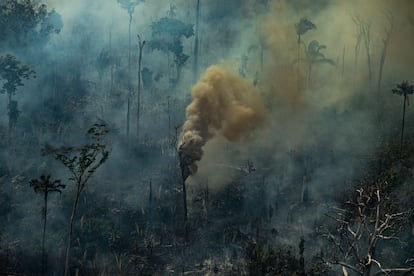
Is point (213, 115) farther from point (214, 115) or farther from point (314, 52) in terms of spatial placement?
point (314, 52)

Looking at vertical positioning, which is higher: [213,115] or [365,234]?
[213,115]

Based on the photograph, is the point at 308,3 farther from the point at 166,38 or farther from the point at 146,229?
the point at 146,229

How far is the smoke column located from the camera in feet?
125

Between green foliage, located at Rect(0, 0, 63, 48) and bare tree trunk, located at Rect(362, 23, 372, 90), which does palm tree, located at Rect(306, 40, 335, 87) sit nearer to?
bare tree trunk, located at Rect(362, 23, 372, 90)

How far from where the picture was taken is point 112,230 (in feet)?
119

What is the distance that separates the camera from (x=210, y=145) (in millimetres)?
48531

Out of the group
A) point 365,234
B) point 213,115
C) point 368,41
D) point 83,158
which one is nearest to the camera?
point 83,158

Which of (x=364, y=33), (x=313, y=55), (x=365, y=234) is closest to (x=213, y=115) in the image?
(x=365, y=234)

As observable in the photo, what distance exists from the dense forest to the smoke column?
173 mm

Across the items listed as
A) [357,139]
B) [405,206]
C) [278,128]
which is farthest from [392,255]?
[278,128]

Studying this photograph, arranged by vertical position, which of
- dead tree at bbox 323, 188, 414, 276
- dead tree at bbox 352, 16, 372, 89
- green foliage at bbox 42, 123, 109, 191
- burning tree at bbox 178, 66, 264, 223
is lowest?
dead tree at bbox 323, 188, 414, 276

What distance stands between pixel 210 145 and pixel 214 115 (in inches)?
291

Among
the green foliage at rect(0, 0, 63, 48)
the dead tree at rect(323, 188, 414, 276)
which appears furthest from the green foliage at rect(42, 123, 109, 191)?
the green foliage at rect(0, 0, 63, 48)

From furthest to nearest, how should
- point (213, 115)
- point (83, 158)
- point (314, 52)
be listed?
point (314, 52)
point (213, 115)
point (83, 158)
